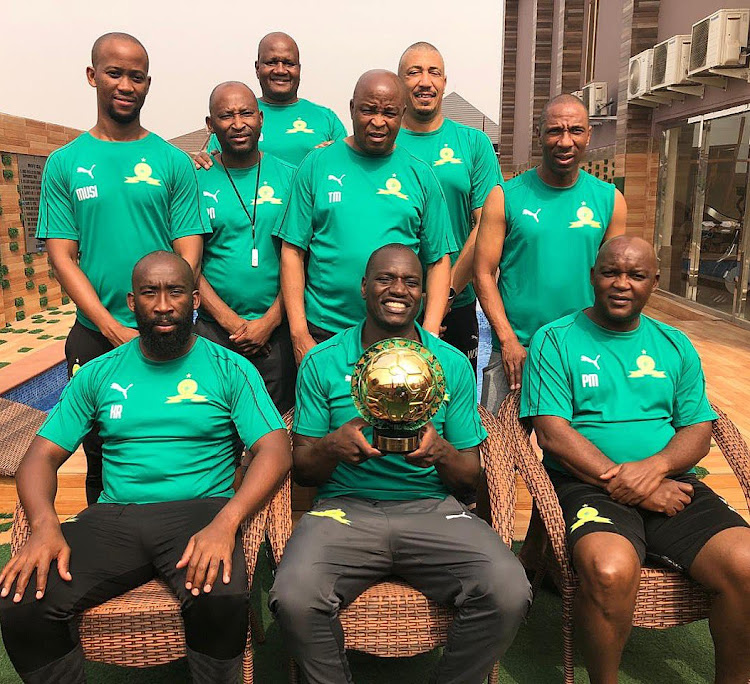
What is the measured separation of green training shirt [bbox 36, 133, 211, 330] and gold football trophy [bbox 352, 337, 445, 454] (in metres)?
1.30

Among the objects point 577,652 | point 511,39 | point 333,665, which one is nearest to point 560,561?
point 577,652

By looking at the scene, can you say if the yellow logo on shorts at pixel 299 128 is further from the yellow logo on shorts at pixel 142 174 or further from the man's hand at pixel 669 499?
the man's hand at pixel 669 499

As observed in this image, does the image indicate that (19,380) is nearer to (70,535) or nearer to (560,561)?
(70,535)

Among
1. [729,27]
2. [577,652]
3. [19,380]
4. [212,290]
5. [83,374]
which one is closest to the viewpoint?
[83,374]

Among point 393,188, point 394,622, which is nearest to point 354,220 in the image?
point 393,188

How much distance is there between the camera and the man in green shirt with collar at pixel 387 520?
198 cm

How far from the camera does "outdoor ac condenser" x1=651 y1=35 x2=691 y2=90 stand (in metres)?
8.81

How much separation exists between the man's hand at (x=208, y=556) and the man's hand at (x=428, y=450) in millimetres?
608

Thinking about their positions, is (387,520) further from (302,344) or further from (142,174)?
(142,174)

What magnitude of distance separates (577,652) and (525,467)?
763 mm

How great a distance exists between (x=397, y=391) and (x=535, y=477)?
0.78 m

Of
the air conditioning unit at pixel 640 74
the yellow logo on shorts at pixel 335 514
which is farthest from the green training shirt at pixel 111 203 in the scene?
the air conditioning unit at pixel 640 74

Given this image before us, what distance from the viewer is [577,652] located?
2.54 meters

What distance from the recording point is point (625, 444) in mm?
2410
